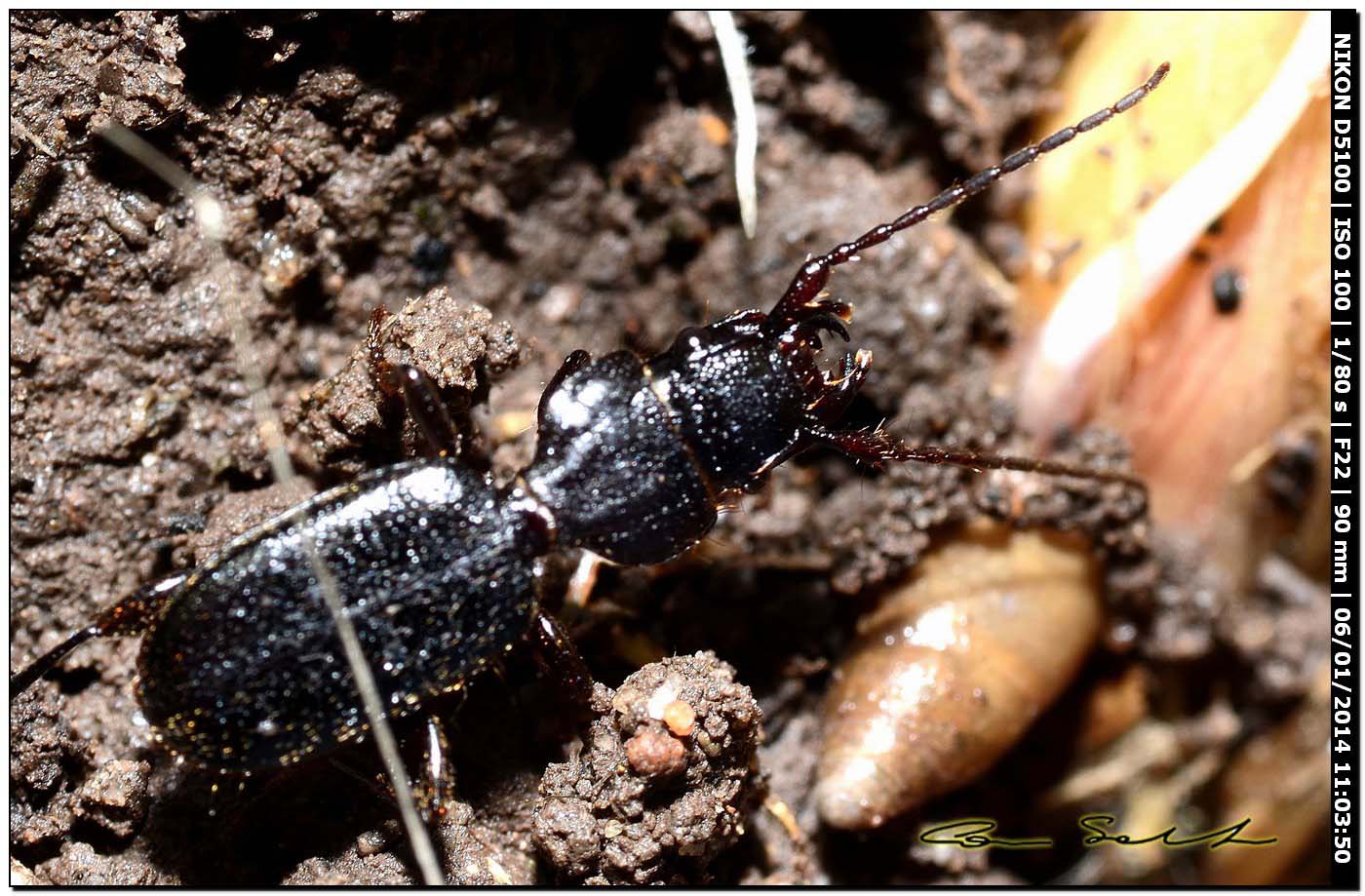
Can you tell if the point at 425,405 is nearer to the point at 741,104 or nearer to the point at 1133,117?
the point at 741,104

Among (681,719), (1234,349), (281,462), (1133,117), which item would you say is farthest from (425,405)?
(1234,349)

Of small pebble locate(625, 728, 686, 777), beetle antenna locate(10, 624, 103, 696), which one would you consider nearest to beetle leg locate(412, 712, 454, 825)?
small pebble locate(625, 728, 686, 777)

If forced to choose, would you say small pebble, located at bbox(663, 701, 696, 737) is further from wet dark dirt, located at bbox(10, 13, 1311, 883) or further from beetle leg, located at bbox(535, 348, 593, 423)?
beetle leg, located at bbox(535, 348, 593, 423)

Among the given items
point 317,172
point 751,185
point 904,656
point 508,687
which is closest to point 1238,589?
point 904,656

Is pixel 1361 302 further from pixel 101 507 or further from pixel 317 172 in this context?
pixel 101 507

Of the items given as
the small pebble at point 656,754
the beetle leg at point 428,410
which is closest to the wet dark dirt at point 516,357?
the small pebble at point 656,754

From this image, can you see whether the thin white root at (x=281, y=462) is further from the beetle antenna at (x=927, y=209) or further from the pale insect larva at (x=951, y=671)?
the beetle antenna at (x=927, y=209)
